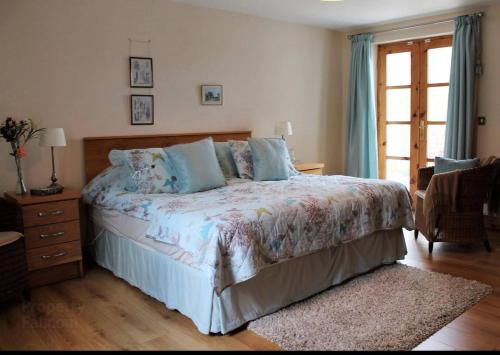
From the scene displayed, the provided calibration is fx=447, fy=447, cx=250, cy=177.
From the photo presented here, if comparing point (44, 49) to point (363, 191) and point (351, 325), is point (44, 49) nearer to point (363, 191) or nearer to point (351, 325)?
point (363, 191)

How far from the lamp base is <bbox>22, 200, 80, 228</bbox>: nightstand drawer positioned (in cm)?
14

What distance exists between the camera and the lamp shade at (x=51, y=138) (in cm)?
343

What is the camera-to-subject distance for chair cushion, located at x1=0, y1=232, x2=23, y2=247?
9.38 ft

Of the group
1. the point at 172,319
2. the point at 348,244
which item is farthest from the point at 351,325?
the point at 172,319

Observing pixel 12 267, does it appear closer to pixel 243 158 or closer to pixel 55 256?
pixel 55 256

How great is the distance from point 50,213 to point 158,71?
5.70 feet

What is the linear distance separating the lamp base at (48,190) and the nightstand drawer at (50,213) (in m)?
0.14

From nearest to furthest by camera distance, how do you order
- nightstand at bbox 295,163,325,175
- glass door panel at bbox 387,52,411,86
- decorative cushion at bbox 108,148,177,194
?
1. decorative cushion at bbox 108,148,177,194
2. nightstand at bbox 295,163,325,175
3. glass door panel at bbox 387,52,411,86

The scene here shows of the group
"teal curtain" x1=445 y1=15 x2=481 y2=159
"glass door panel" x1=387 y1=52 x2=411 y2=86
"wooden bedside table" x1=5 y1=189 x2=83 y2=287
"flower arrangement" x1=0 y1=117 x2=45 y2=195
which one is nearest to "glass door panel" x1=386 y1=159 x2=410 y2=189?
"teal curtain" x1=445 y1=15 x2=481 y2=159

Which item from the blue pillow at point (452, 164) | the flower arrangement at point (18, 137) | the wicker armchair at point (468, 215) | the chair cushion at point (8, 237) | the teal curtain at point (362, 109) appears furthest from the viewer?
the teal curtain at point (362, 109)

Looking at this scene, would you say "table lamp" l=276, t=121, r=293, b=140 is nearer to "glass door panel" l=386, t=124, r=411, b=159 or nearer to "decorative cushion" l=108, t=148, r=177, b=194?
"glass door panel" l=386, t=124, r=411, b=159

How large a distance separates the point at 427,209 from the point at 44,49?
3545mm

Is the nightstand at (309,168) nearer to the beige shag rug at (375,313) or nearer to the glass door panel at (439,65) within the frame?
the glass door panel at (439,65)

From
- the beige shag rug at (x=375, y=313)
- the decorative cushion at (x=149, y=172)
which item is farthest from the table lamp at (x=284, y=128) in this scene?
the beige shag rug at (x=375, y=313)
